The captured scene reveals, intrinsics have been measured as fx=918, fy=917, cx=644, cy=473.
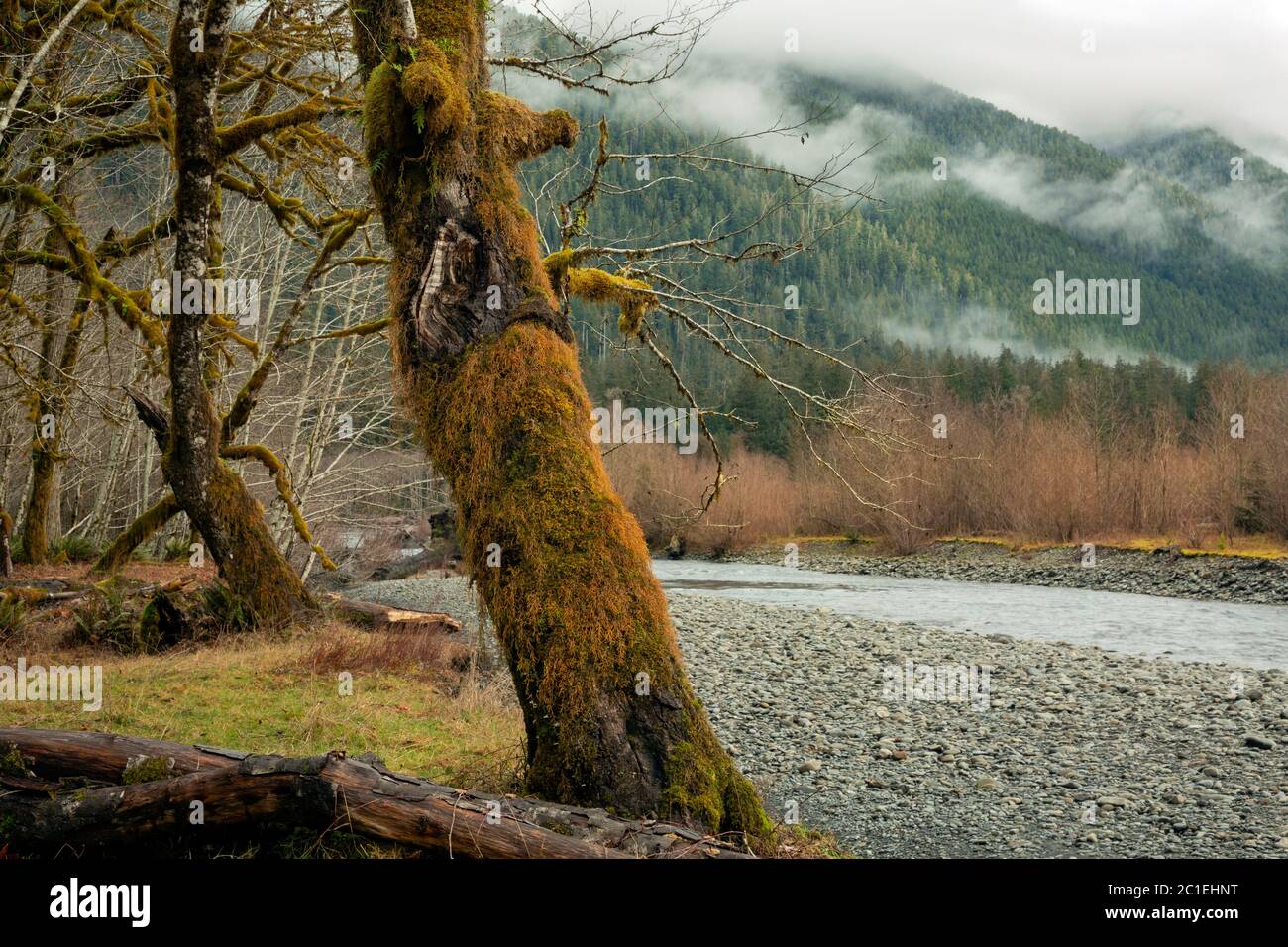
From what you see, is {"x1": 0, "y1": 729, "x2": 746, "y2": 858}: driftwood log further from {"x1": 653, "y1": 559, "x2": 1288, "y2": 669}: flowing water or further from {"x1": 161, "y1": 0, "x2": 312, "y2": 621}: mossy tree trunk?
{"x1": 653, "y1": 559, "x2": 1288, "y2": 669}: flowing water

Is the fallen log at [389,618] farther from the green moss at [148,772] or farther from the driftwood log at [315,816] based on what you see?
the driftwood log at [315,816]

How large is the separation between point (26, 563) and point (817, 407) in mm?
16310

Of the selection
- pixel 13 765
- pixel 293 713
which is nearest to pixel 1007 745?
pixel 293 713

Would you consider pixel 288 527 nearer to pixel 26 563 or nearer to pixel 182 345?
pixel 26 563

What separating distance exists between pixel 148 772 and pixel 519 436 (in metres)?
2.44

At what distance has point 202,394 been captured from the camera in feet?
33.3

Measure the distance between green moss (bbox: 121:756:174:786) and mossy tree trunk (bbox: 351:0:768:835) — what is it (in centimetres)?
167

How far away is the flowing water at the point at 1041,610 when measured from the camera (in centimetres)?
1816

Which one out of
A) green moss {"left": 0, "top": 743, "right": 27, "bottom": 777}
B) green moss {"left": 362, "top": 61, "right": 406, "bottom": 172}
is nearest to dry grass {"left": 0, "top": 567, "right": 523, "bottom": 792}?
green moss {"left": 0, "top": 743, "right": 27, "bottom": 777}

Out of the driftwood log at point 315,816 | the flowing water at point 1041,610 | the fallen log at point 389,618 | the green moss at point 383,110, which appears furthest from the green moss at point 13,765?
the flowing water at point 1041,610

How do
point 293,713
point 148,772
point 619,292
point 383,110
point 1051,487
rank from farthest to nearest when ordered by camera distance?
point 1051,487, point 293,713, point 619,292, point 383,110, point 148,772

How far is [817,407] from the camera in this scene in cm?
721

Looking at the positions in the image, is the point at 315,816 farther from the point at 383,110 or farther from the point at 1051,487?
the point at 1051,487

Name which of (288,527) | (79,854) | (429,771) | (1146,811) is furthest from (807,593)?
(79,854)
